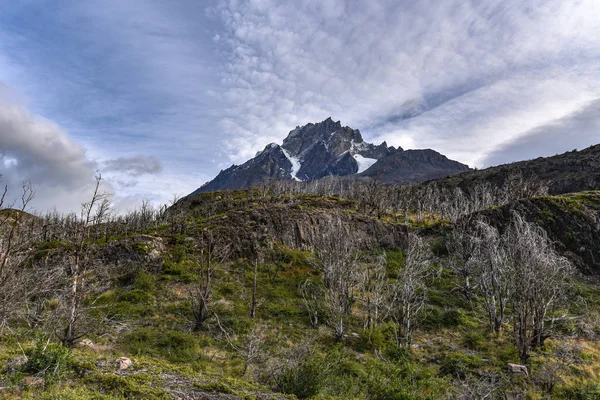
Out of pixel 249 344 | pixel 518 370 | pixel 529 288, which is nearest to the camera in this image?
pixel 249 344

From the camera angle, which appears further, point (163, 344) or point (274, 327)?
point (274, 327)

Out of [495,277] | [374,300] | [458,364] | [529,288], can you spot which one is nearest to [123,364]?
[374,300]

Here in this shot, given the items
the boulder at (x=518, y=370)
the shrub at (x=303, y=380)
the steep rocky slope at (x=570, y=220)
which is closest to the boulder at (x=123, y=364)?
the shrub at (x=303, y=380)

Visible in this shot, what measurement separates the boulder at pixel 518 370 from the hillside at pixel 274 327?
113 mm

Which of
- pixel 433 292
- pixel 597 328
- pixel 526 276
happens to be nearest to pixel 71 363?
pixel 526 276

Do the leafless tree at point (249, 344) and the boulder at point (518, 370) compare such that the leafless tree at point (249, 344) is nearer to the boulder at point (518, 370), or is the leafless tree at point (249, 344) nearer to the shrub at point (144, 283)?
the shrub at point (144, 283)

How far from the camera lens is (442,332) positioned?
22484 millimetres

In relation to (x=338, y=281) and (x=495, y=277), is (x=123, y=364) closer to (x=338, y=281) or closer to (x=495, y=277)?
(x=338, y=281)

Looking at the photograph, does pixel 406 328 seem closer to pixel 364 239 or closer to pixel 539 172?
pixel 364 239

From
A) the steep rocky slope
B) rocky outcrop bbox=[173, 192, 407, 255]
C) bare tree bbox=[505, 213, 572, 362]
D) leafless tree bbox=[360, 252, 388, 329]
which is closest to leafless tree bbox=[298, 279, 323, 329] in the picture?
leafless tree bbox=[360, 252, 388, 329]

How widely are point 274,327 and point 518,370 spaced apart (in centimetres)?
1488

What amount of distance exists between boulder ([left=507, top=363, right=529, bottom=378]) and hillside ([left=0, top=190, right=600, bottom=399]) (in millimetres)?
113

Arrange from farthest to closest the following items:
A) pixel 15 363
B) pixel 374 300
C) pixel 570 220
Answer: pixel 570 220
pixel 374 300
pixel 15 363

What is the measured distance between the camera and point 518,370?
15.6 metres
